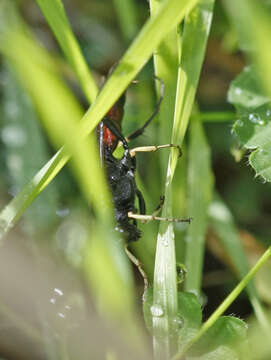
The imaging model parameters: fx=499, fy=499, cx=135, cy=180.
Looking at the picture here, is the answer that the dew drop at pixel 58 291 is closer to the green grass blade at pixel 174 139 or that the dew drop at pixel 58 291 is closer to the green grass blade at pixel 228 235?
the green grass blade at pixel 174 139

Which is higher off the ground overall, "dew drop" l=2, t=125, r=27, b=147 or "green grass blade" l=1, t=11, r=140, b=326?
"dew drop" l=2, t=125, r=27, b=147

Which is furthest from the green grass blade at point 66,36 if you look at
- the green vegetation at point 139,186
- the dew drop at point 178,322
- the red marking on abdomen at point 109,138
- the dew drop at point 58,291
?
the dew drop at point 178,322

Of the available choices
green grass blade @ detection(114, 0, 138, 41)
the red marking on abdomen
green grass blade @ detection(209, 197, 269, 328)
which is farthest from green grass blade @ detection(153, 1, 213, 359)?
green grass blade @ detection(114, 0, 138, 41)

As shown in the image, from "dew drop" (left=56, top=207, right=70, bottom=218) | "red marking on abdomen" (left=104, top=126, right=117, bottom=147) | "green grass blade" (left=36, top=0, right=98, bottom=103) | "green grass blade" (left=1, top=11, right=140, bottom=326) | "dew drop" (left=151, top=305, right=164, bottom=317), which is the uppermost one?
"green grass blade" (left=36, top=0, right=98, bottom=103)

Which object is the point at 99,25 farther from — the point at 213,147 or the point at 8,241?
the point at 8,241

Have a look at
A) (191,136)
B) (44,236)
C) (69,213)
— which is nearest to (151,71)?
(191,136)

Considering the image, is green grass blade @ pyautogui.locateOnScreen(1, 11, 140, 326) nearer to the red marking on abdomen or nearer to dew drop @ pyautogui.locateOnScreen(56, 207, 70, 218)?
the red marking on abdomen

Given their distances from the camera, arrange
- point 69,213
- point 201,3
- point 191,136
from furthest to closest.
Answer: point 69,213 → point 191,136 → point 201,3
